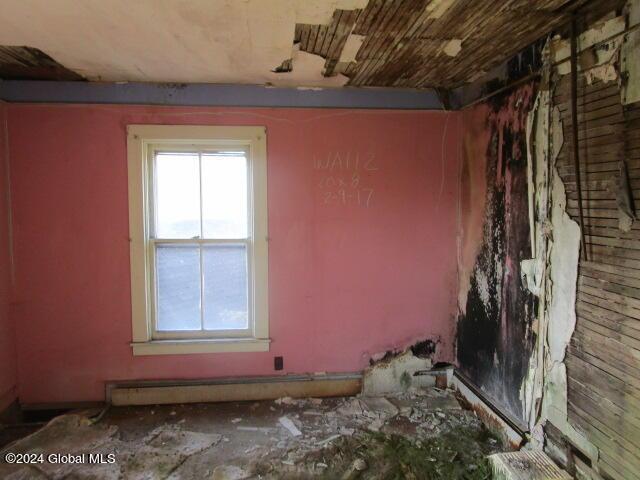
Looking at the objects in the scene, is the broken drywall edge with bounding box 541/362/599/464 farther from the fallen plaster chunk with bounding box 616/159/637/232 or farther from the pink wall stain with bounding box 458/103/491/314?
the pink wall stain with bounding box 458/103/491/314

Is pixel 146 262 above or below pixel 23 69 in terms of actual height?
below

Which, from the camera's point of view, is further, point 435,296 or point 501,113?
point 435,296

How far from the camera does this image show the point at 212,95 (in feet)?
9.33

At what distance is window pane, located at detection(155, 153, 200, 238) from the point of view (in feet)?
Result: 9.64

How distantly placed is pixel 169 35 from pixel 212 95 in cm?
81

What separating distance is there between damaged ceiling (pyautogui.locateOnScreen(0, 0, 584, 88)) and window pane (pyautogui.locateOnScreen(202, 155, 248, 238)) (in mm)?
582

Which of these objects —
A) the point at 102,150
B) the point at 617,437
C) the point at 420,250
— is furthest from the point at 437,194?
the point at 102,150

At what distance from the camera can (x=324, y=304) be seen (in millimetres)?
3037

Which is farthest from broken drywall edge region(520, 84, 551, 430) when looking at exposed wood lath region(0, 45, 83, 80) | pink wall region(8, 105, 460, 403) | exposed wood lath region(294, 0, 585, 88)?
exposed wood lath region(0, 45, 83, 80)

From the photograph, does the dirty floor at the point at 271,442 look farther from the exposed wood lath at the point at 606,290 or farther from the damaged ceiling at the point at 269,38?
the damaged ceiling at the point at 269,38

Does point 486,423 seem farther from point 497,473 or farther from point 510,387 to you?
point 497,473

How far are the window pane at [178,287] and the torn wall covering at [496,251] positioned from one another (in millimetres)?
2047

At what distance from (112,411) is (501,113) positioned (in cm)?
337

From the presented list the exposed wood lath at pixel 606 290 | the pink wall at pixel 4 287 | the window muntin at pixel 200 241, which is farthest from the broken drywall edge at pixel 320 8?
the pink wall at pixel 4 287
